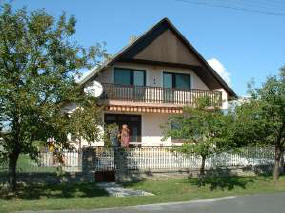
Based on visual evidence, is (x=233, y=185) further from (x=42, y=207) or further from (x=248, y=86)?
(x=42, y=207)

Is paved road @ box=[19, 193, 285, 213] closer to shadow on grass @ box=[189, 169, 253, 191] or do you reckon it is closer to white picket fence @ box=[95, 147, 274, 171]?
shadow on grass @ box=[189, 169, 253, 191]

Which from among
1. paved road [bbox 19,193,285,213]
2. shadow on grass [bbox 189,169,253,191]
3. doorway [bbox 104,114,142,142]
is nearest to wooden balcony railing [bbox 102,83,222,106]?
doorway [bbox 104,114,142,142]

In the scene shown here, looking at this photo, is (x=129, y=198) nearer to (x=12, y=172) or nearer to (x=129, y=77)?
(x=12, y=172)

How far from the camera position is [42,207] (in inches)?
518

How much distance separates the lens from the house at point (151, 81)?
1081 inches

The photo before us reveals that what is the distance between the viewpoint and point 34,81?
47.8 ft

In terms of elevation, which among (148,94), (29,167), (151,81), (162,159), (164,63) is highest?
(164,63)

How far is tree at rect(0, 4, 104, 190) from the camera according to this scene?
1435cm

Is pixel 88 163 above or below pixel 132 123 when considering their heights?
below

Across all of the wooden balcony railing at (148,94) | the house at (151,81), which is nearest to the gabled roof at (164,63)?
the house at (151,81)

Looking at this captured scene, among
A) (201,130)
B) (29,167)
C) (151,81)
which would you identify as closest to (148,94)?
(151,81)

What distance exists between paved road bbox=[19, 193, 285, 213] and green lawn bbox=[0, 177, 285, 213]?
0.64 m

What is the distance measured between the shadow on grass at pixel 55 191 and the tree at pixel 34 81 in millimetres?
1026

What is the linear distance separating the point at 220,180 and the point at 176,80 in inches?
426
